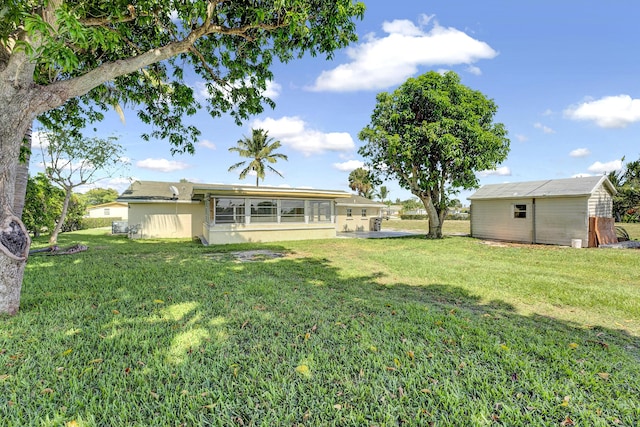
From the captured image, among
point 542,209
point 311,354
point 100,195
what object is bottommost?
point 311,354

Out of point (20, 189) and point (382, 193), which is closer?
point (20, 189)

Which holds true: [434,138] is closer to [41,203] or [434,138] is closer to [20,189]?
[20,189]

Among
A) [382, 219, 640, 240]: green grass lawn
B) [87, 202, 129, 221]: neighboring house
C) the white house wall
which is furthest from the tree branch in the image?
[87, 202, 129, 221]: neighboring house

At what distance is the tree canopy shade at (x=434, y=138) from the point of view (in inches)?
546

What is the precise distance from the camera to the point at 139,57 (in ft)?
14.4

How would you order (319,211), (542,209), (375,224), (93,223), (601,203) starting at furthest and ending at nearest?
(93,223) → (375,224) → (319,211) → (542,209) → (601,203)

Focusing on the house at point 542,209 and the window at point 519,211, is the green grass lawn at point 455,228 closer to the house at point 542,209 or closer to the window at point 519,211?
the house at point 542,209

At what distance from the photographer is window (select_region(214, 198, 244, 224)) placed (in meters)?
13.8

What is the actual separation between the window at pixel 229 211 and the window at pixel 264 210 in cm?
64

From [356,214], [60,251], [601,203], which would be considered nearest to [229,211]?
[60,251]

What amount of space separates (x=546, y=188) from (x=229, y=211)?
650 inches

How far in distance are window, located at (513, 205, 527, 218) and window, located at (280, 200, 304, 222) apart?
1202 cm

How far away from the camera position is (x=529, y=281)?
658 cm

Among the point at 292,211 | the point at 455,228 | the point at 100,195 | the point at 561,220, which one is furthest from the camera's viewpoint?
the point at 100,195
